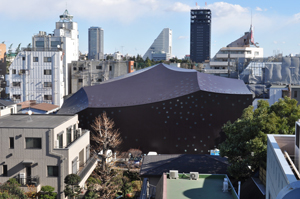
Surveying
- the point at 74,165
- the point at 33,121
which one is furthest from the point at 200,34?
the point at 74,165

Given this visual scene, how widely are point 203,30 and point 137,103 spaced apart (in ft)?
376

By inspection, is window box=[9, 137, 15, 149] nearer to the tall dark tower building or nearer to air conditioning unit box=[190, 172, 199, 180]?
air conditioning unit box=[190, 172, 199, 180]

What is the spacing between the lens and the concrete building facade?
49438 millimetres

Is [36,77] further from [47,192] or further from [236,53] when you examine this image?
[236,53]

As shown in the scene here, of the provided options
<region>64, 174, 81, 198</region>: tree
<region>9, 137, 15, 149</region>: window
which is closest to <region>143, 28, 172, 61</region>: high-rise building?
<region>9, 137, 15, 149</region>: window

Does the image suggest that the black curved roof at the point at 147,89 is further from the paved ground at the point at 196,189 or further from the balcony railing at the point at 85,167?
the paved ground at the point at 196,189

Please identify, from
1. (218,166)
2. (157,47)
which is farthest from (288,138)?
(157,47)

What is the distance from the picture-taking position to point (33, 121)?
66.7 ft

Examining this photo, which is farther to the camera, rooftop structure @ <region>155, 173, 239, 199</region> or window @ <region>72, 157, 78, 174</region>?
window @ <region>72, 157, 78, 174</region>

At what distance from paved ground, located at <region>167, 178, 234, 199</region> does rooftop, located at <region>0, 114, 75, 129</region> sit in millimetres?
7514

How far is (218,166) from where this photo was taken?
64.8ft

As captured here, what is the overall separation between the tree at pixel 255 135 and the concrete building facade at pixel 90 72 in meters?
32.9

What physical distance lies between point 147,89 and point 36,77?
716 inches

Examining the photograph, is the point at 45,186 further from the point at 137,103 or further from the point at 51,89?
the point at 51,89
